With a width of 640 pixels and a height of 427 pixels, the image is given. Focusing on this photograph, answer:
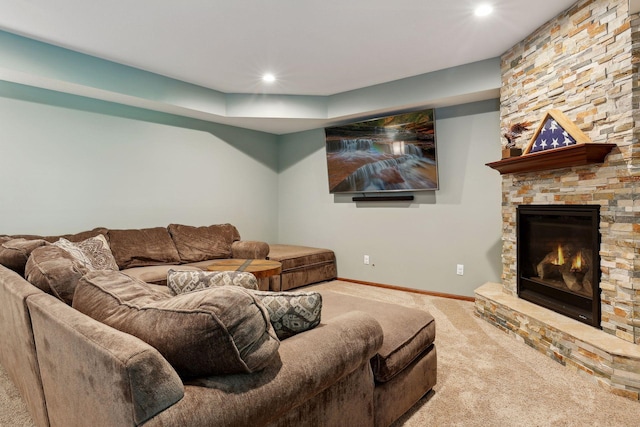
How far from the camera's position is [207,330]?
94 cm

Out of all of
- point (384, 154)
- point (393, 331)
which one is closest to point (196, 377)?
point (393, 331)

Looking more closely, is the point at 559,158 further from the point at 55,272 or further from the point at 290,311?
the point at 55,272

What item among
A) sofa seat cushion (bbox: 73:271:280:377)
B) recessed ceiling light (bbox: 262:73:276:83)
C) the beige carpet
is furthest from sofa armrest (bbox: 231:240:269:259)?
sofa seat cushion (bbox: 73:271:280:377)

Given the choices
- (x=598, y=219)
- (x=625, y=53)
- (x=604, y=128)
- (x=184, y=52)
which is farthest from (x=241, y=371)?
(x=184, y=52)

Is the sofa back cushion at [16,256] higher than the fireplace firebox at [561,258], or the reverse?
the sofa back cushion at [16,256]

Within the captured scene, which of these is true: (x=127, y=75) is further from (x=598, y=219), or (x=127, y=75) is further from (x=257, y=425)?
(x=598, y=219)

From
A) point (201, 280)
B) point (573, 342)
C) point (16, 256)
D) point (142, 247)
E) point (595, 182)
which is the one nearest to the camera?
point (201, 280)

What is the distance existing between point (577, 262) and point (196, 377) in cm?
288

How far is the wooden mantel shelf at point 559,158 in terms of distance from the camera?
2309mm

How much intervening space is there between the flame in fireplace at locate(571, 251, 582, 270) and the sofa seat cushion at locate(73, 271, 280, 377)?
8.63 feet

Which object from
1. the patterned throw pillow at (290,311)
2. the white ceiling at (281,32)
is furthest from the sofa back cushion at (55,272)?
the white ceiling at (281,32)

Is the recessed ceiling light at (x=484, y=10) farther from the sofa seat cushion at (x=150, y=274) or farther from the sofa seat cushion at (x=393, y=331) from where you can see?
the sofa seat cushion at (x=150, y=274)

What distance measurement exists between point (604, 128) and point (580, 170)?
312 mm

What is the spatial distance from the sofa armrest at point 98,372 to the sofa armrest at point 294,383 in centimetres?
5
